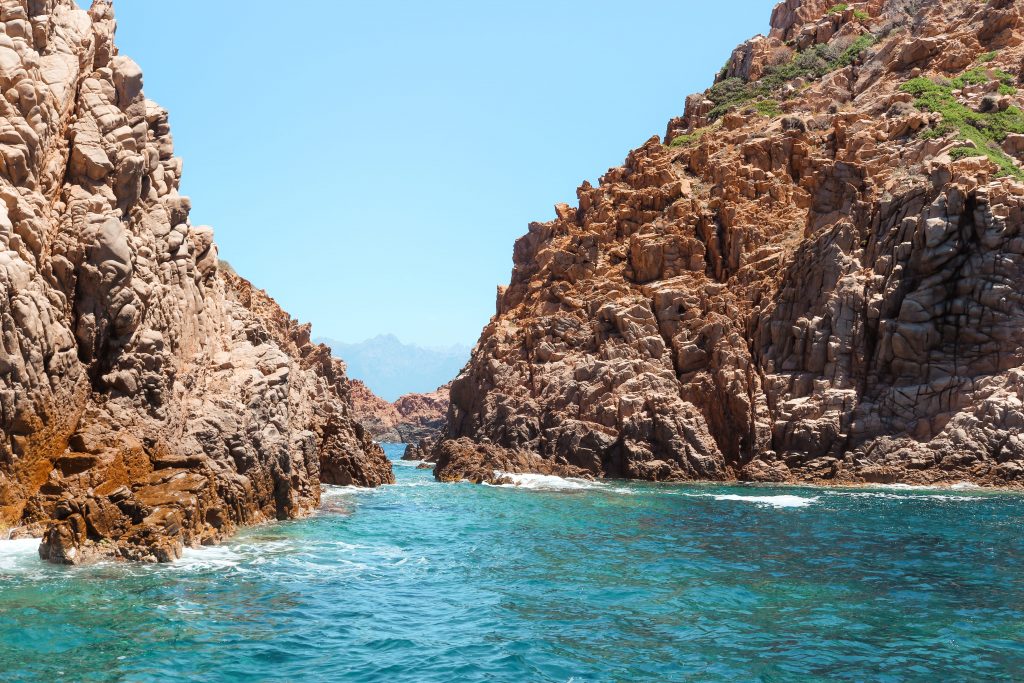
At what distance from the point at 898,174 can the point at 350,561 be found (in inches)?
1972

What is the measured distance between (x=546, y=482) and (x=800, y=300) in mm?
20968

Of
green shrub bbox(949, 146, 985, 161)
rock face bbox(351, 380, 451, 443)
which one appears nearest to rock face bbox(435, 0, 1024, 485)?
green shrub bbox(949, 146, 985, 161)

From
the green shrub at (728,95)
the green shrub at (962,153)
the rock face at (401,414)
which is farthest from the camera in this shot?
the rock face at (401,414)

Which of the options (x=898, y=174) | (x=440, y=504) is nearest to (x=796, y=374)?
(x=898, y=174)

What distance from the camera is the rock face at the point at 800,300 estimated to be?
171ft

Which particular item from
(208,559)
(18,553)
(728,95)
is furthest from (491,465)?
(728,95)

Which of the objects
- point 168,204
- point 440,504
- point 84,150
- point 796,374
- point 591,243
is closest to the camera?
point 84,150

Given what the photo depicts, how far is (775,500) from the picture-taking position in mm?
42219

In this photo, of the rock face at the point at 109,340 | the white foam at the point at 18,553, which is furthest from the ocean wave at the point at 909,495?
the white foam at the point at 18,553

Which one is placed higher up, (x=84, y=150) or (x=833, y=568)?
(x=84, y=150)

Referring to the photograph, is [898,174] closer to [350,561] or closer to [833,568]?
[833,568]

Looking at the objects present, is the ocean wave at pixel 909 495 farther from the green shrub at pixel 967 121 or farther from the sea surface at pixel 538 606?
the green shrub at pixel 967 121

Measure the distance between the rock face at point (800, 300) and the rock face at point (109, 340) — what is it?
98.3 feet

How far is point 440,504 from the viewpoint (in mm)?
41750
